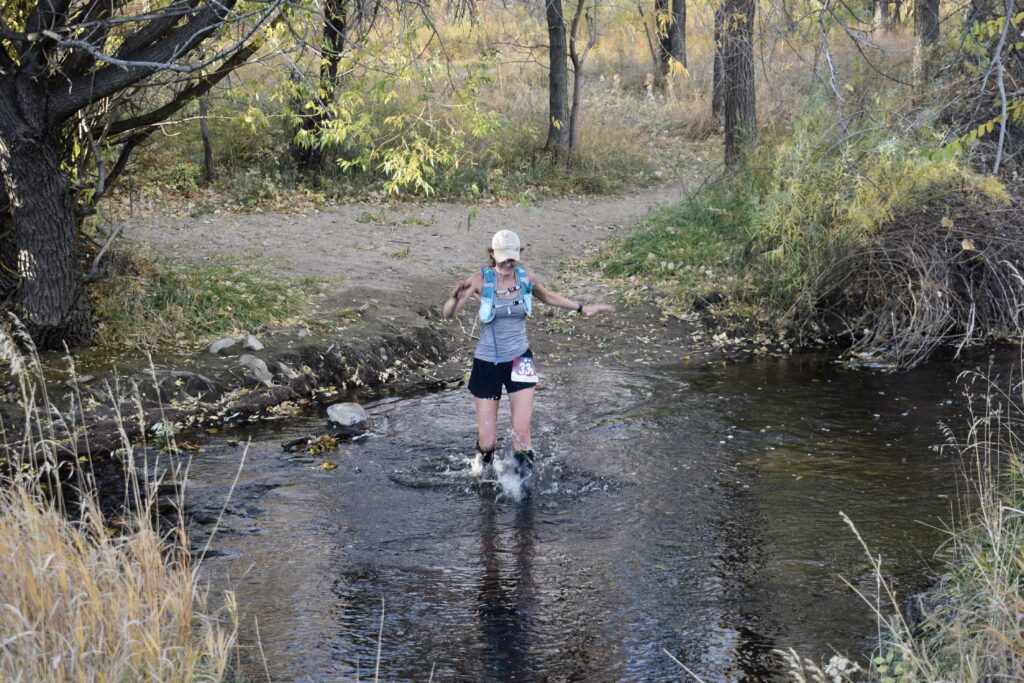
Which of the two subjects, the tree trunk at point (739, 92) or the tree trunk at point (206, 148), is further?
the tree trunk at point (206, 148)

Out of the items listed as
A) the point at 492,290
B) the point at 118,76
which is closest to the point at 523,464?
the point at 492,290

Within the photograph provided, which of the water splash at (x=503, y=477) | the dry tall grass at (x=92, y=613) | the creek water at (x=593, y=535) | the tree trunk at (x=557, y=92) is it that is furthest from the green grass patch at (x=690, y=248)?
the dry tall grass at (x=92, y=613)

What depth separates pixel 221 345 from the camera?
9906 millimetres

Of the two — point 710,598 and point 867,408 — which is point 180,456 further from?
point 867,408

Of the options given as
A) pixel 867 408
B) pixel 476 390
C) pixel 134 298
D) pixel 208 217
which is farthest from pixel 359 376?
pixel 208 217

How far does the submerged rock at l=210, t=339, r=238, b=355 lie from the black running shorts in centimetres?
357

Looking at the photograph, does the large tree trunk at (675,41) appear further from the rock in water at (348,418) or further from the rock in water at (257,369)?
the rock in water at (348,418)

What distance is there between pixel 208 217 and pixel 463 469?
893 centimetres

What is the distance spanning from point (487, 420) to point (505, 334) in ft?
2.37

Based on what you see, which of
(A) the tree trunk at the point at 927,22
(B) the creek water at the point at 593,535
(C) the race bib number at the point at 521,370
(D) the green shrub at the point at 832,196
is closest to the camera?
(B) the creek water at the point at 593,535

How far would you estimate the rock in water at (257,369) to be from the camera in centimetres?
964

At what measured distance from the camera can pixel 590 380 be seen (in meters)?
10.5

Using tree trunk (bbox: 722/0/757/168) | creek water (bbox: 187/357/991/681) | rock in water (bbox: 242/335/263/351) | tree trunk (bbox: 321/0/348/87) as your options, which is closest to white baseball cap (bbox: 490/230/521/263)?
creek water (bbox: 187/357/991/681)

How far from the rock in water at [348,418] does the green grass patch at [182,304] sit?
1.78 m
